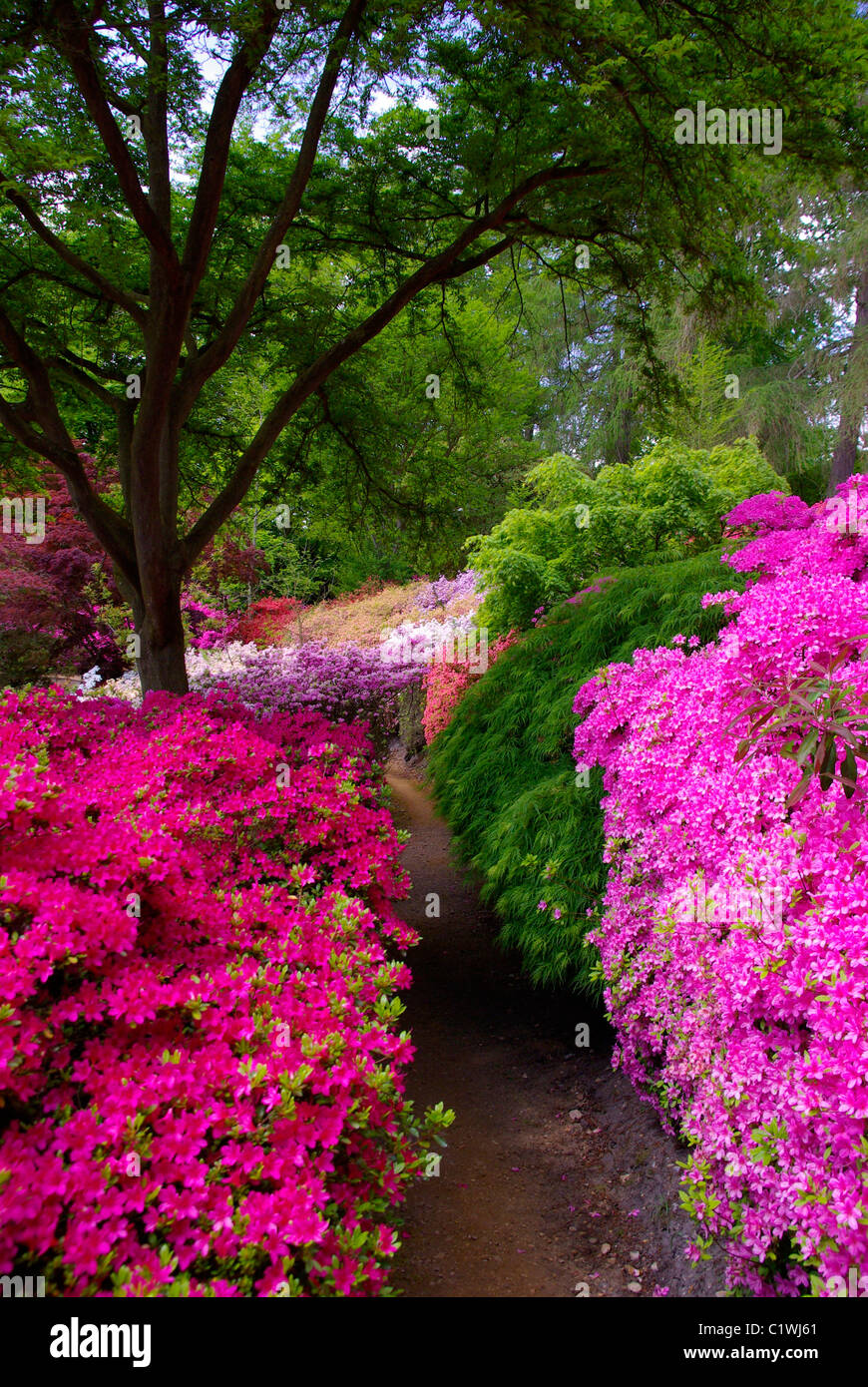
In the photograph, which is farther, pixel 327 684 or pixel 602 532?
pixel 327 684

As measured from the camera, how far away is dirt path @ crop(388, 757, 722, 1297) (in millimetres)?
2207

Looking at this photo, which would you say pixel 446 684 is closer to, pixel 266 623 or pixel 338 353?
pixel 338 353

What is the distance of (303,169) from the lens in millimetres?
3984

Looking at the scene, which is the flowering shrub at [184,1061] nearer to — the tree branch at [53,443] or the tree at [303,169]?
the tree at [303,169]

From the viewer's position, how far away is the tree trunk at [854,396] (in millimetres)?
11398

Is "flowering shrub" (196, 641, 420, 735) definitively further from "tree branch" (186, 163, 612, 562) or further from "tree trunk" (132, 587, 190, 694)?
"tree branch" (186, 163, 612, 562)

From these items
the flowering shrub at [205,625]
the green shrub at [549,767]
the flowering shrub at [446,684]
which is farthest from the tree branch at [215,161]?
the flowering shrub at [205,625]

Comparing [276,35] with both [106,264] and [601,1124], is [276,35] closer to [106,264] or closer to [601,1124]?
[106,264]

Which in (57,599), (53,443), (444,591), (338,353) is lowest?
(57,599)

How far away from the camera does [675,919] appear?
2066 mm

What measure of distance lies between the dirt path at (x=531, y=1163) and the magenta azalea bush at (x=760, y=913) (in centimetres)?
30

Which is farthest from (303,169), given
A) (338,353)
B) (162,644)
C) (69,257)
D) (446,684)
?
(446,684)

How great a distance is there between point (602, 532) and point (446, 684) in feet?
6.96
